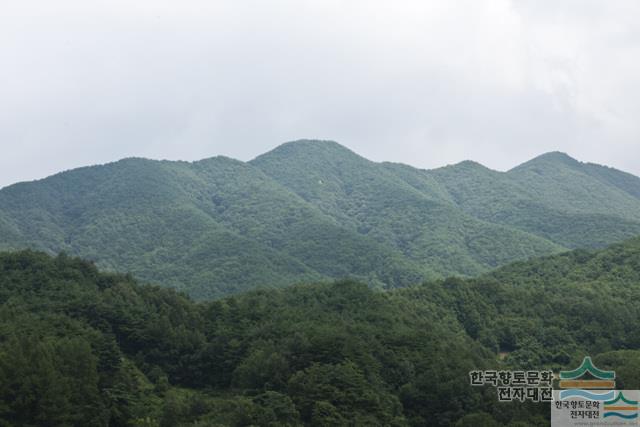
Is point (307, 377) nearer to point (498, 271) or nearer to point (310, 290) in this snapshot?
point (310, 290)

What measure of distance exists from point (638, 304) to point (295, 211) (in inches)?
3377

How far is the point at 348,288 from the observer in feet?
243

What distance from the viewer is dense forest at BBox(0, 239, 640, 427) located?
4344 centimetres

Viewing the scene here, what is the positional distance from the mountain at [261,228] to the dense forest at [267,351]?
139 feet

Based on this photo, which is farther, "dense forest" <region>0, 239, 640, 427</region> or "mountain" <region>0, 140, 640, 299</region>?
"mountain" <region>0, 140, 640, 299</region>

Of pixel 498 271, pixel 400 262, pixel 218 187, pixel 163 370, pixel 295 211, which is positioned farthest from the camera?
pixel 218 187

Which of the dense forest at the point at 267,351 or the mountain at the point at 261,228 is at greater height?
the mountain at the point at 261,228

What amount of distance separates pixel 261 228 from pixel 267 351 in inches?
3950

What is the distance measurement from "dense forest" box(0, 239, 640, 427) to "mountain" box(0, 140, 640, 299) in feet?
139

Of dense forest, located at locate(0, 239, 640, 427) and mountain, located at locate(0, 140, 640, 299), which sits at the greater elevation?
mountain, located at locate(0, 140, 640, 299)

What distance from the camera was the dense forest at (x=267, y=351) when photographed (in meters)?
43.4

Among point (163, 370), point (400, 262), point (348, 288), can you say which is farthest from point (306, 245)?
point (163, 370)

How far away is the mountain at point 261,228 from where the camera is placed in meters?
124

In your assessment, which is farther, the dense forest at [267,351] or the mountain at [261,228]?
the mountain at [261,228]
